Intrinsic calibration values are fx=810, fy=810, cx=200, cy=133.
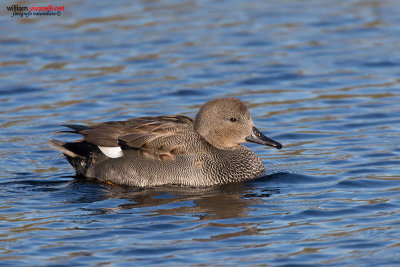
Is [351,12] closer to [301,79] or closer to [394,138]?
[301,79]

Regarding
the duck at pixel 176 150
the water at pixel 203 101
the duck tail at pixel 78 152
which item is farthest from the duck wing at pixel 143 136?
the water at pixel 203 101

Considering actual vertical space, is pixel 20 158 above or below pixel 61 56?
below

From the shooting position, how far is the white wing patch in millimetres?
9625

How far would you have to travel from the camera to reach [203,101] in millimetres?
13086

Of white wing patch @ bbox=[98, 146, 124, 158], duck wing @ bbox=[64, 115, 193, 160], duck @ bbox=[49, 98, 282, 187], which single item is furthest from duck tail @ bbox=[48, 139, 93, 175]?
white wing patch @ bbox=[98, 146, 124, 158]

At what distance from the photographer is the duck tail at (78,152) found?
32.4ft

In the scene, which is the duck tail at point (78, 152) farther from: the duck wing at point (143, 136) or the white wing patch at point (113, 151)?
the white wing patch at point (113, 151)

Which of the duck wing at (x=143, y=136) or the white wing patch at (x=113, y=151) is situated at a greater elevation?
the duck wing at (x=143, y=136)

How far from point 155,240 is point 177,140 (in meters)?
2.24

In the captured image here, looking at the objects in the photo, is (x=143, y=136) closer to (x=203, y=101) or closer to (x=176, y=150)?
(x=176, y=150)

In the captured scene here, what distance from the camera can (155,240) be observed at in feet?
24.5

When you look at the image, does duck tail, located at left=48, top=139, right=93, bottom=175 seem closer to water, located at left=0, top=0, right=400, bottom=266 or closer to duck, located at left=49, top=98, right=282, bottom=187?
duck, located at left=49, top=98, right=282, bottom=187

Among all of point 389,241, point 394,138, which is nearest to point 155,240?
point 389,241

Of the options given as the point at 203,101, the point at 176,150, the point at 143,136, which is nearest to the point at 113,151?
the point at 143,136
